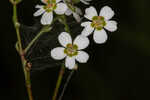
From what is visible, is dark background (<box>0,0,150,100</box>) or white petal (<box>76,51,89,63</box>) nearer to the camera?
white petal (<box>76,51,89,63</box>)

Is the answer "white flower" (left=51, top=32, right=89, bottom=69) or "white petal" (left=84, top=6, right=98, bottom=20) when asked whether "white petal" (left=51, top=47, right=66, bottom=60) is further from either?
"white petal" (left=84, top=6, right=98, bottom=20)

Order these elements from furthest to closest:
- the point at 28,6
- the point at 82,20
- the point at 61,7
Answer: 1. the point at 28,6
2. the point at 82,20
3. the point at 61,7

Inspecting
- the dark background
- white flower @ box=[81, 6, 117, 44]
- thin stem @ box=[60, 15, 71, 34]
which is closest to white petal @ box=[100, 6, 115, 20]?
white flower @ box=[81, 6, 117, 44]

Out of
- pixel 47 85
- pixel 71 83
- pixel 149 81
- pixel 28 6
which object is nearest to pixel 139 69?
pixel 149 81

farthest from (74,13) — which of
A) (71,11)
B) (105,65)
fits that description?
(105,65)

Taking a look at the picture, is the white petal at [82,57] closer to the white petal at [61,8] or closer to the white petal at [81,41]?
the white petal at [81,41]

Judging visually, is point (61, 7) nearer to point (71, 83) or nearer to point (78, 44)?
point (78, 44)

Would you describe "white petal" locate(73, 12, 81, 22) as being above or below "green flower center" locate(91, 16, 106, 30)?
above
